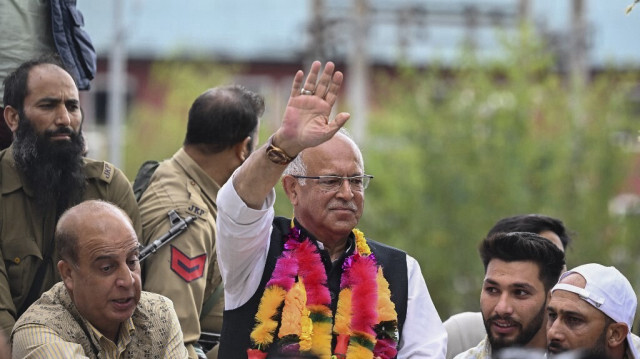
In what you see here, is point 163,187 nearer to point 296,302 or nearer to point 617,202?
point 296,302

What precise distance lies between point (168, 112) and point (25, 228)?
2719 cm

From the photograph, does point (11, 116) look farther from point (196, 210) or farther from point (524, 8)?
point (524, 8)

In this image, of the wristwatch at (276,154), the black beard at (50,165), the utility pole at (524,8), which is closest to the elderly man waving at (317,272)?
the wristwatch at (276,154)

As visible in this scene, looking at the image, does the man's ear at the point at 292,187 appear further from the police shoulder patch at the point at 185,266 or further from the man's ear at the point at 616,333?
the man's ear at the point at 616,333

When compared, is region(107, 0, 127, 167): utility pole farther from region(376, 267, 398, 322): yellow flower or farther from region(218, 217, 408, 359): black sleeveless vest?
region(376, 267, 398, 322): yellow flower

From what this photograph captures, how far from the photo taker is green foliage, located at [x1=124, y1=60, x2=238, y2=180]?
3156 centimetres

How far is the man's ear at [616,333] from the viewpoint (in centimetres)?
618

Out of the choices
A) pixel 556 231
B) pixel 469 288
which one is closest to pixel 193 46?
pixel 469 288

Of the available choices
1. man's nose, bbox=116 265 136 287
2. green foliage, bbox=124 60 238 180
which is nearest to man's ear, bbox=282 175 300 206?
man's nose, bbox=116 265 136 287

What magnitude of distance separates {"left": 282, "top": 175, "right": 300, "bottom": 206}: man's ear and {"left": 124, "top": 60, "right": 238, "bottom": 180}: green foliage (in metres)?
23.7

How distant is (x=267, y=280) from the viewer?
599cm

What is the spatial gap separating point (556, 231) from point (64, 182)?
10.4ft

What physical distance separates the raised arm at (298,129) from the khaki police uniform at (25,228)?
4.05 feet

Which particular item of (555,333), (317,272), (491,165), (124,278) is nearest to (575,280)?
(555,333)
